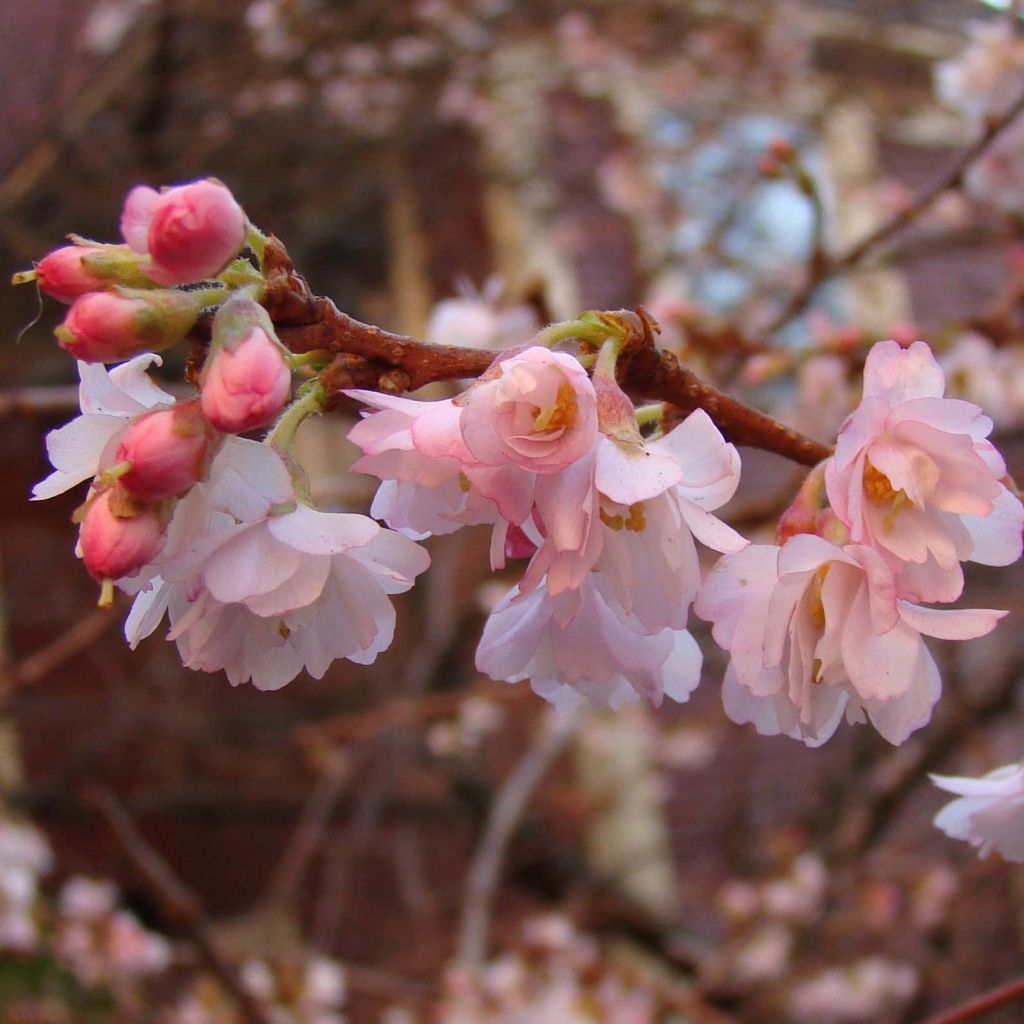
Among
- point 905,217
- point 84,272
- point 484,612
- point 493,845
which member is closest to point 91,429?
point 84,272

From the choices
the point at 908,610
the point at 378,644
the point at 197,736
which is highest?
the point at 908,610

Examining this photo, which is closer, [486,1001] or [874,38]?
[486,1001]

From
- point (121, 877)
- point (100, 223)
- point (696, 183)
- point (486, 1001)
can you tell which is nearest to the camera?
point (486, 1001)

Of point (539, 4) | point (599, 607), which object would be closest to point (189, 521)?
point (599, 607)

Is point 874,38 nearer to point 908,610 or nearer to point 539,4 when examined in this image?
point 539,4

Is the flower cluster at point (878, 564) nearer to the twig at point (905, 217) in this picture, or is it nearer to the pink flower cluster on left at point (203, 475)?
the pink flower cluster on left at point (203, 475)

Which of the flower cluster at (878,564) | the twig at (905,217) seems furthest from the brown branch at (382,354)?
the twig at (905,217)
